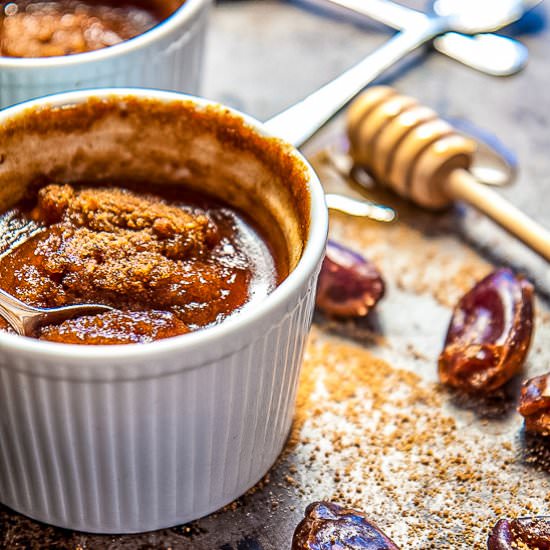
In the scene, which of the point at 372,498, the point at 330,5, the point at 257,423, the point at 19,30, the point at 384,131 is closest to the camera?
the point at 257,423

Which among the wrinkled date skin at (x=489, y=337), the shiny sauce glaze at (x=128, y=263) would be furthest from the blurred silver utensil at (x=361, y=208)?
the shiny sauce glaze at (x=128, y=263)

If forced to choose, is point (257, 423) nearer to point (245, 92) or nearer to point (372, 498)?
point (372, 498)

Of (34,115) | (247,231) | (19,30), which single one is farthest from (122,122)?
(19,30)

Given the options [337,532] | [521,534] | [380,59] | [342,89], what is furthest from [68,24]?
[521,534]

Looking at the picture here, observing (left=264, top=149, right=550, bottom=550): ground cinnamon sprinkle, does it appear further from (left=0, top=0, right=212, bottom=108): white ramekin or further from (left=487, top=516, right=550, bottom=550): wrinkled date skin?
(left=0, top=0, right=212, bottom=108): white ramekin

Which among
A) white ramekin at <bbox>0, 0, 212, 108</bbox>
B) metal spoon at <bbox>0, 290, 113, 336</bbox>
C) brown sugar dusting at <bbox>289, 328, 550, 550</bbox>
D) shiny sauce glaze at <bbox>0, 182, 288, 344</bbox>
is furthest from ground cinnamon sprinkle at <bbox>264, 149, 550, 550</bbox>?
white ramekin at <bbox>0, 0, 212, 108</bbox>

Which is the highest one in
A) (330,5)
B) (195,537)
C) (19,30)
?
(19,30)

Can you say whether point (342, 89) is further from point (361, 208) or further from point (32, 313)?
point (32, 313)
